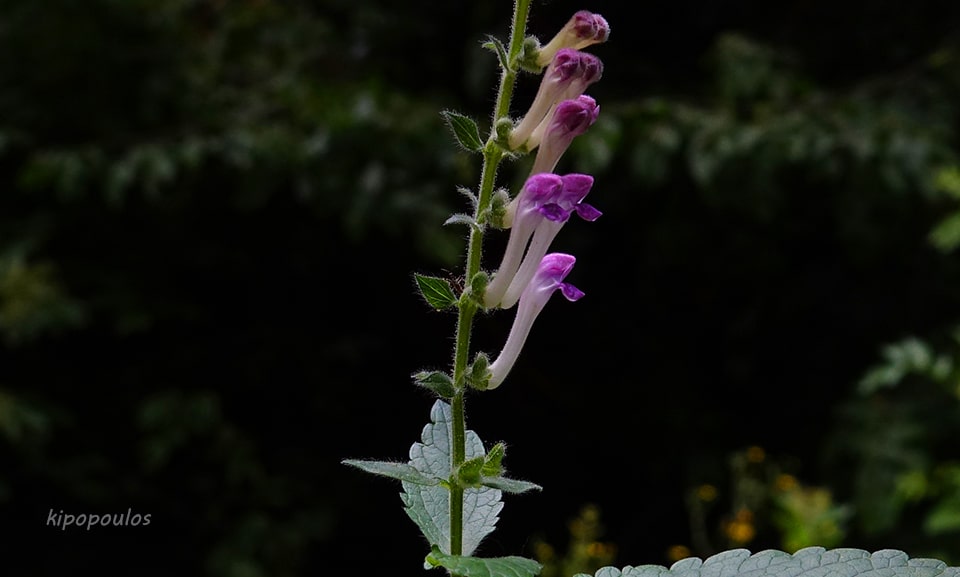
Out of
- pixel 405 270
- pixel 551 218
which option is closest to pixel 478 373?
pixel 551 218

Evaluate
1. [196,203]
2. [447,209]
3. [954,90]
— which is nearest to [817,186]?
[954,90]

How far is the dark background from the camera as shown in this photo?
13.5ft

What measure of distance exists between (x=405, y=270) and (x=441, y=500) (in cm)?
366

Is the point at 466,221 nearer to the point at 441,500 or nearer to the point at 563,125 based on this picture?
the point at 563,125

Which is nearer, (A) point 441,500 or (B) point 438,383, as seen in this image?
(B) point 438,383

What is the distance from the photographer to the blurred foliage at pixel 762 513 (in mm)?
3555

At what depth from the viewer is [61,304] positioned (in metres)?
3.99

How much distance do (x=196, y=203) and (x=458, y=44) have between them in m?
1.52

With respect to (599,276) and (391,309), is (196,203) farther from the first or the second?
(599,276)

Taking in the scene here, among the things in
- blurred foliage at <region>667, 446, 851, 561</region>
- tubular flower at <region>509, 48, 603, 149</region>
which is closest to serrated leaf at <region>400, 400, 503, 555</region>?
tubular flower at <region>509, 48, 603, 149</region>

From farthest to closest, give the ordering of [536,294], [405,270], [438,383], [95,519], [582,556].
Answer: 1. [405,270]
2. [95,519]
3. [582,556]
4. [536,294]
5. [438,383]

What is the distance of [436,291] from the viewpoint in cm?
115

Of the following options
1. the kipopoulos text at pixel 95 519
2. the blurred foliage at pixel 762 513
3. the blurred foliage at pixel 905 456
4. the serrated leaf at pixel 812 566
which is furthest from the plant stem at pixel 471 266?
the blurred foliage at pixel 905 456

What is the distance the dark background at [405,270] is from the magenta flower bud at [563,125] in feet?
8.61
